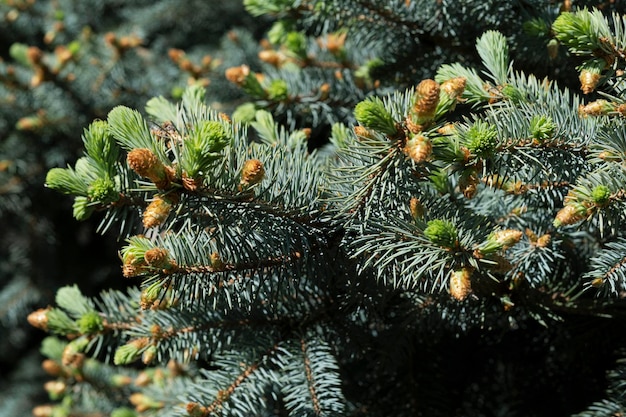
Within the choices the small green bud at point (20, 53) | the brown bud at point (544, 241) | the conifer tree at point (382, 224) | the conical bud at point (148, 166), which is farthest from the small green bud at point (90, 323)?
the small green bud at point (20, 53)

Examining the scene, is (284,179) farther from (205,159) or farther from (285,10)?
(285,10)

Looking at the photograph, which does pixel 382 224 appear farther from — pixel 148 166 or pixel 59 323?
pixel 59 323

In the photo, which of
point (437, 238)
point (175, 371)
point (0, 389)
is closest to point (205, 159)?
point (437, 238)

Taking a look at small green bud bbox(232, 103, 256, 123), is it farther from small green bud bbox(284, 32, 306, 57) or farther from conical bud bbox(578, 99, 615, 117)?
conical bud bbox(578, 99, 615, 117)

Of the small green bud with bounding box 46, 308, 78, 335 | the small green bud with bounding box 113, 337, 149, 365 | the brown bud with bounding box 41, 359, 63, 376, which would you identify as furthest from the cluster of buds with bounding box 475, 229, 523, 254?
the brown bud with bounding box 41, 359, 63, 376

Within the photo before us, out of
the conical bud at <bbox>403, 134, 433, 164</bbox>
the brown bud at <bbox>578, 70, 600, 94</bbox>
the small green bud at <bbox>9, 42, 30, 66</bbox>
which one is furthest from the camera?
the small green bud at <bbox>9, 42, 30, 66</bbox>

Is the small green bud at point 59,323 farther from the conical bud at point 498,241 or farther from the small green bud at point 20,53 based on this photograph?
the small green bud at point 20,53
